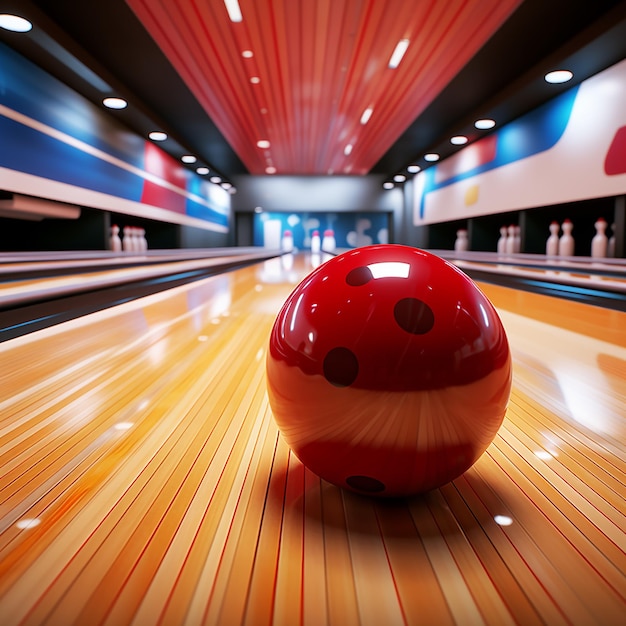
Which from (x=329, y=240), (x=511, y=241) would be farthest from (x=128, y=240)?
(x=329, y=240)

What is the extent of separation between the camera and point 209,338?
4.48ft

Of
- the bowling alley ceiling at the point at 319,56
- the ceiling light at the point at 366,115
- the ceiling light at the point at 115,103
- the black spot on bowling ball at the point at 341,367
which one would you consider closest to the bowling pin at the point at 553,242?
the bowling alley ceiling at the point at 319,56

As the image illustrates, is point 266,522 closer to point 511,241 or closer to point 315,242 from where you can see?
point 511,241

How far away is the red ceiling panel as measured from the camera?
2.63m

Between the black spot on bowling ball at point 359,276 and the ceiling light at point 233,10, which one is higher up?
the ceiling light at point 233,10

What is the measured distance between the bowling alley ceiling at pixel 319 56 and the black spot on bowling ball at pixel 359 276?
7.55 feet

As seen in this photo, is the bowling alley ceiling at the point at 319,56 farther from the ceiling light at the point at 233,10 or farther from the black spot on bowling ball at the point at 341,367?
the black spot on bowling ball at the point at 341,367

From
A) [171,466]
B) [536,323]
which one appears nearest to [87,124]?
[536,323]

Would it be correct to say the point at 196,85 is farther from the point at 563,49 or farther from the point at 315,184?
the point at 315,184

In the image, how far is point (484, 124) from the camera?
4066 millimetres

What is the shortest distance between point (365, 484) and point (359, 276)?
0.19 meters

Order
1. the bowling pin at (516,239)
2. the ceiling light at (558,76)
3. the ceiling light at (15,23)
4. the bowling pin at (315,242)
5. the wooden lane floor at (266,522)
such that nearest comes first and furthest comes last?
1. the wooden lane floor at (266,522)
2. the ceiling light at (15,23)
3. the ceiling light at (558,76)
4. the bowling pin at (516,239)
5. the bowling pin at (315,242)

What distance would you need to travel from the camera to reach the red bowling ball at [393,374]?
427 mm

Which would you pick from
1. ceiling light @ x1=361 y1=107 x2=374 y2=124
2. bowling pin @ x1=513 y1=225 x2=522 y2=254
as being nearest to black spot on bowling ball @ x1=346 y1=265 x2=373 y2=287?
bowling pin @ x1=513 y1=225 x2=522 y2=254
